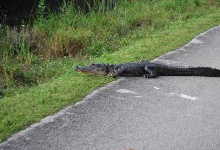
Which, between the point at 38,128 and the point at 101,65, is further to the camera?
the point at 101,65

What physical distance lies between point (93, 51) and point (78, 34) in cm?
72

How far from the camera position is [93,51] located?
8320 mm

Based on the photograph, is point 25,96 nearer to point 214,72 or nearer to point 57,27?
point 214,72

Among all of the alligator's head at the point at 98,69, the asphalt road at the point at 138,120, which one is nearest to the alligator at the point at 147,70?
the alligator's head at the point at 98,69

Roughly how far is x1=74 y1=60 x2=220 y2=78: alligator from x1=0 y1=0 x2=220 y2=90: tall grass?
3.72 ft

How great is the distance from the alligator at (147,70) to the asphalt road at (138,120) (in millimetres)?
122

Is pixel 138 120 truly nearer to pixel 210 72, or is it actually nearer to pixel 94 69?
pixel 94 69

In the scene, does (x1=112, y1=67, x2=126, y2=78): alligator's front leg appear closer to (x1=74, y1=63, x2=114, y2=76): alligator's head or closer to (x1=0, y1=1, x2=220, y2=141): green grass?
(x1=74, y1=63, x2=114, y2=76): alligator's head

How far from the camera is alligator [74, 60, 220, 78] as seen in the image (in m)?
5.91

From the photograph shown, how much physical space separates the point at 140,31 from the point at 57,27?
2085mm

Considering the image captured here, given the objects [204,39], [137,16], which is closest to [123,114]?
[204,39]

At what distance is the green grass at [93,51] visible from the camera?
4.64m

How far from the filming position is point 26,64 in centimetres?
741

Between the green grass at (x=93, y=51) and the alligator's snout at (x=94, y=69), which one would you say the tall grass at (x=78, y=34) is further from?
the alligator's snout at (x=94, y=69)
